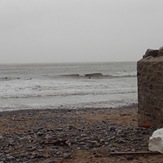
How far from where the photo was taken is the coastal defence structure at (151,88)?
8.89 m

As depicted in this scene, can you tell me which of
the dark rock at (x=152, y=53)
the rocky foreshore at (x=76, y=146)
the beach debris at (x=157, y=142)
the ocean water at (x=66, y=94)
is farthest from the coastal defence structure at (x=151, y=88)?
the ocean water at (x=66, y=94)

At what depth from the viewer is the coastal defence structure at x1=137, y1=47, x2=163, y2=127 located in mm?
8891

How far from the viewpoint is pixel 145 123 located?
Answer: 31.5ft

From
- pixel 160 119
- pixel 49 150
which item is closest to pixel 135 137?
pixel 160 119

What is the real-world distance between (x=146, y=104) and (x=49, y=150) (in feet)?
10.8

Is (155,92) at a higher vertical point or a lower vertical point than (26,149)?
higher

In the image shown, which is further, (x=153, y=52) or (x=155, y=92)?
(x=153, y=52)

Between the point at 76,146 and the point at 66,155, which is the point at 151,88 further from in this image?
the point at 66,155

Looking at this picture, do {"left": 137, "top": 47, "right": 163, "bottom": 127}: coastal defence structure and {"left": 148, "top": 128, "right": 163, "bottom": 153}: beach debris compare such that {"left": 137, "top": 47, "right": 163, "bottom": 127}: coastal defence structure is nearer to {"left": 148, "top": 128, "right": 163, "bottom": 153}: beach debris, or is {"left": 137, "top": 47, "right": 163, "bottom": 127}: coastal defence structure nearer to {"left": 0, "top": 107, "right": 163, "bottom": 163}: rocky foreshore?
{"left": 0, "top": 107, "right": 163, "bottom": 163}: rocky foreshore

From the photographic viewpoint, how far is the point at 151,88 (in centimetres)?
927

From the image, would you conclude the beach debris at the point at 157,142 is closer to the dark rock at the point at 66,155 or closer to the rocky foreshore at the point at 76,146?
the rocky foreshore at the point at 76,146

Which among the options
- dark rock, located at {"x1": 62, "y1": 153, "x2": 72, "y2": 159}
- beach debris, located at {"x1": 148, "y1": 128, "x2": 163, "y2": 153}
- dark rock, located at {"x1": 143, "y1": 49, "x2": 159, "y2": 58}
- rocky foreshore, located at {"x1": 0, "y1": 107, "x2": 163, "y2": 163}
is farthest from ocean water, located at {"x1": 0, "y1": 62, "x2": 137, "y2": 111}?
beach debris, located at {"x1": 148, "y1": 128, "x2": 163, "y2": 153}

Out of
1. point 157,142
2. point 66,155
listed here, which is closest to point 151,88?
point 157,142

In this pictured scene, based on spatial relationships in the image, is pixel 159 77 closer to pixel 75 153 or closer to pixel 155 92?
pixel 155 92
